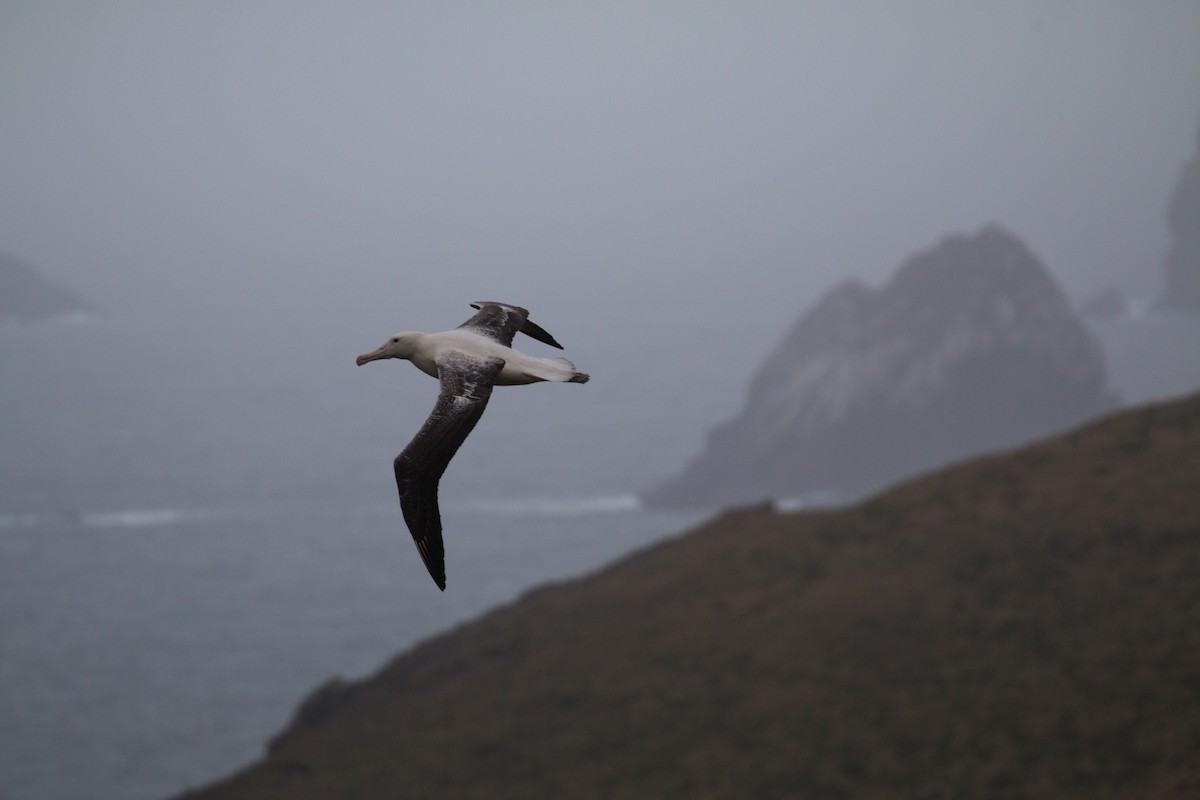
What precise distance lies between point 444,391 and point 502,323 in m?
4.44

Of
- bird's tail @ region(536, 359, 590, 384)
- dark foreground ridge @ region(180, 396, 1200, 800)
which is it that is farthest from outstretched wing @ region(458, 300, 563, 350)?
dark foreground ridge @ region(180, 396, 1200, 800)

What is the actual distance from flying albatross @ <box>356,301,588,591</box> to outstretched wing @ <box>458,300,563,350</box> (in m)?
0.05

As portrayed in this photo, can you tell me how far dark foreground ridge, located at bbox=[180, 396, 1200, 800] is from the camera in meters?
67.4

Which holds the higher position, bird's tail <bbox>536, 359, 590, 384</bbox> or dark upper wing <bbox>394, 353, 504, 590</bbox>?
bird's tail <bbox>536, 359, 590, 384</bbox>

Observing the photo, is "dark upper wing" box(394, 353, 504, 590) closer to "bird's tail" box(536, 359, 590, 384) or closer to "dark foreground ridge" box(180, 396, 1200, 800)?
"bird's tail" box(536, 359, 590, 384)

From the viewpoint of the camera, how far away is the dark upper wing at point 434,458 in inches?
479

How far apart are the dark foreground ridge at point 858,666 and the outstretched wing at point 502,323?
169 ft

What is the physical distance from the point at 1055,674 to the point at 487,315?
63164mm

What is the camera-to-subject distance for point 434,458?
12.2 m

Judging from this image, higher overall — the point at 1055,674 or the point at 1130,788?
the point at 1055,674

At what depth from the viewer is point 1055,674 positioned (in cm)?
7212

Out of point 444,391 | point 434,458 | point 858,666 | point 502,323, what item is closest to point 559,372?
point 444,391

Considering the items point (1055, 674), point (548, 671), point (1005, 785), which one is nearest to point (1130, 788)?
point (1005, 785)

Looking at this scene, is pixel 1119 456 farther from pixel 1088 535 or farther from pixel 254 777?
pixel 254 777
